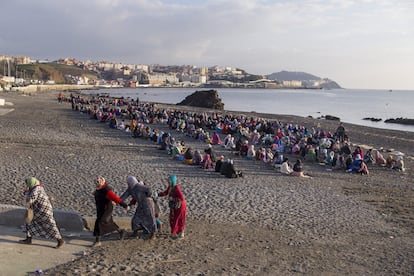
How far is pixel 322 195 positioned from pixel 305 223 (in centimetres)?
286

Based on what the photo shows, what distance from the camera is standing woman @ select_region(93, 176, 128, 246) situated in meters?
6.42

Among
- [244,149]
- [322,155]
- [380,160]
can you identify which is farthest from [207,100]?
[380,160]

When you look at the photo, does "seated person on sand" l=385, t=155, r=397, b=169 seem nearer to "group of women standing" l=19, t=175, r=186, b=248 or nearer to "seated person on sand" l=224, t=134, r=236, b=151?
"seated person on sand" l=224, t=134, r=236, b=151

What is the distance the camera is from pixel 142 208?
678 centimetres

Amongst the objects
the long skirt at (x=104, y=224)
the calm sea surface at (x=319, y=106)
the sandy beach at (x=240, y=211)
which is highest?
the calm sea surface at (x=319, y=106)

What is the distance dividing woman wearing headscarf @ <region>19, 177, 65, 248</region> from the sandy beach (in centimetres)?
65

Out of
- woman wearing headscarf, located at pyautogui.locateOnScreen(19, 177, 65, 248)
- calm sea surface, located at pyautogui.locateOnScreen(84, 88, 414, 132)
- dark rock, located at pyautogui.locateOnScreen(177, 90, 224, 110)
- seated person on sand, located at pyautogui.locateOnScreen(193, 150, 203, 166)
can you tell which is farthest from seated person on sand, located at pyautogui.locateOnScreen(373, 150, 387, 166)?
dark rock, located at pyautogui.locateOnScreen(177, 90, 224, 110)

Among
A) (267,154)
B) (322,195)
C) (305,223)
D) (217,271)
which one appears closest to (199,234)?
(217,271)

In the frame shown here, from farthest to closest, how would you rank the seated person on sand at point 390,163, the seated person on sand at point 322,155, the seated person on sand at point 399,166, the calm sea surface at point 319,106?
1. the calm sea surface at point 319,106
2. the seated person on sand at point 322,155
3. the seated person on sand at point 390,163
4. the seated person on sand at point 399,166

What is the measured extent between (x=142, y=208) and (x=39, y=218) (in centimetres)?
Result: 149

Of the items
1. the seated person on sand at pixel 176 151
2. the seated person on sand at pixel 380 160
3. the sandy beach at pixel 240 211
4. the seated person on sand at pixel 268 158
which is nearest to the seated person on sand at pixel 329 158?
the sandy beach at pixel 240 211

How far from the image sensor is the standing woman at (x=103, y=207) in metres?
6.42

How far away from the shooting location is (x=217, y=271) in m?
5.85

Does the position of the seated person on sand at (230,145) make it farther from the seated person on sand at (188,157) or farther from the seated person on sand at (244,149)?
the seated person on sand at (188,157)
